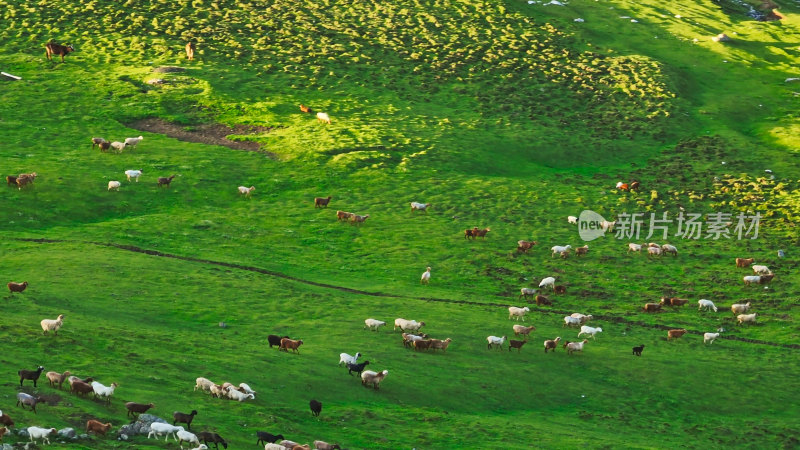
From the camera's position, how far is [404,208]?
62.1 meters

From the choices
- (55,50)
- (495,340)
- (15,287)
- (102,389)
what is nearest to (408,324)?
(495,340)

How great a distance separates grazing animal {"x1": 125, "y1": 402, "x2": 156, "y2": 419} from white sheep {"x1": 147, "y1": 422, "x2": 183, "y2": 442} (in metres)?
1.31

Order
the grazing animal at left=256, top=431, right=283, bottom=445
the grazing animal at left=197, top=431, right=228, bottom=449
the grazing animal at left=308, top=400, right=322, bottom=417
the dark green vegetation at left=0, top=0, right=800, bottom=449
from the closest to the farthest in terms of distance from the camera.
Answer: the grazing animal at left=197, top=431, right=228, bottom=449 → the grazing animal at left=256, top=431, right=283, bottom=445 → the grazing animal at left=308, top=400, right=322, bottom=417 → the dark green vegetation at left=0, top=0, right=800, bottom=449

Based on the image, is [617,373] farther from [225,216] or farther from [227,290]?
[225,216]

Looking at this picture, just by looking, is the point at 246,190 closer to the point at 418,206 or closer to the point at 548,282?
the point at 418,206

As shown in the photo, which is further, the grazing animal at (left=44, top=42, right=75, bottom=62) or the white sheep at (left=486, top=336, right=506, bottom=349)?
the grazing animal at (left=44, top=42, right=75, bottom=62)

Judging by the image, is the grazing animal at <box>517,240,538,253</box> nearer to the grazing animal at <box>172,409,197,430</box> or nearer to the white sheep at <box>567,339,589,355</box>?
the white sheep at <box>567,339,589,355</box>

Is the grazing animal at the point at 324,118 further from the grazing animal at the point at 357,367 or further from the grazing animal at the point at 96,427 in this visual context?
the grazing animal at the point at 96,427

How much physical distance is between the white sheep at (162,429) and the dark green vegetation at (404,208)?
0.79 meters

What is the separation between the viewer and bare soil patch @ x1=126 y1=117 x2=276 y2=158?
231 feet

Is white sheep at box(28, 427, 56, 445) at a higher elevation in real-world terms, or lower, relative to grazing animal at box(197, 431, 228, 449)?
higher

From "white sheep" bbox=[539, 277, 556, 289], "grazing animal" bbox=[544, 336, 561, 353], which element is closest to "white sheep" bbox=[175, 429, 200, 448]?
"grazing animal" bbox=[544, 336, 561, 353]

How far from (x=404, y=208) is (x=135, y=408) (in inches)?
1435

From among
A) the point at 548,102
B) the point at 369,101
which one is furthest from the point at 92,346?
the point at 548,102
